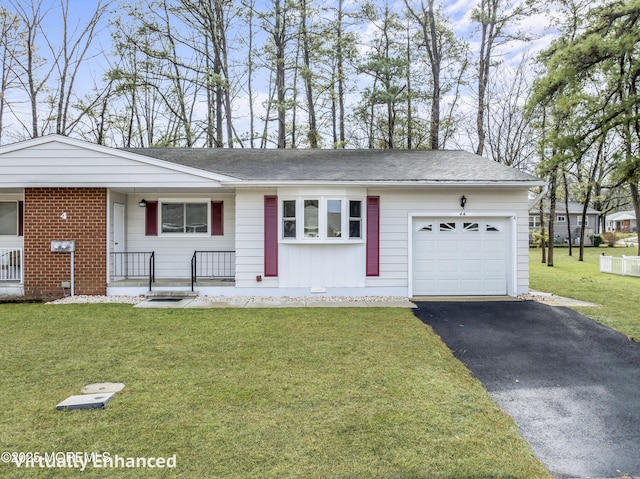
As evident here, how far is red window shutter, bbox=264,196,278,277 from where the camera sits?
8617mm

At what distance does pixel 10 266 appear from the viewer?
920 cm

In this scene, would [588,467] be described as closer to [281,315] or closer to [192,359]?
[192,359]

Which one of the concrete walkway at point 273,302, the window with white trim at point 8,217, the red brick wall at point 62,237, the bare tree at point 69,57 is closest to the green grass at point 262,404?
the concrete walkway at point 273,302

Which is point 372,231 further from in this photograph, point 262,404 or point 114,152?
point 114,152

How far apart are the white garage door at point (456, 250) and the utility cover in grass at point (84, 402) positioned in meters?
7.10

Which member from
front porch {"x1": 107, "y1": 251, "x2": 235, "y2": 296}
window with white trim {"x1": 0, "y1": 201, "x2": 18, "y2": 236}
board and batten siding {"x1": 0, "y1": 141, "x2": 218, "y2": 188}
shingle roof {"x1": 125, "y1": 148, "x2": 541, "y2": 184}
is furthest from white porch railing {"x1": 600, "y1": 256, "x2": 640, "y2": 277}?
window with white trim {"x1": 0, "y1": 201, "x2": 18, "y2": 236}

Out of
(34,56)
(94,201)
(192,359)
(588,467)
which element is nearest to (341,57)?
(94,201)

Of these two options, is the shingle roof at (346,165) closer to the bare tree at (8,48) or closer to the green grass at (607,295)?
the green grass at (607,295)

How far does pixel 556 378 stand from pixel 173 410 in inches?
158

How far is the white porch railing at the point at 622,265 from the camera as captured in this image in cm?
1378

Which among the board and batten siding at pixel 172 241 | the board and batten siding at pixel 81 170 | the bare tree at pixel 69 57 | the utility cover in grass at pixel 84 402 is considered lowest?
the utility cover in grass at pixel 84 402

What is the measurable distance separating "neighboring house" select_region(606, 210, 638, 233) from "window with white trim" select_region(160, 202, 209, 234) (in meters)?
54.3

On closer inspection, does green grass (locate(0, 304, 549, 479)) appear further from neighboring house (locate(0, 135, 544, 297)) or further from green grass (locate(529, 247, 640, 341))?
green grass (locate(529, 247, 640, 341))

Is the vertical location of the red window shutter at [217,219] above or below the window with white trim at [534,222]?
below
